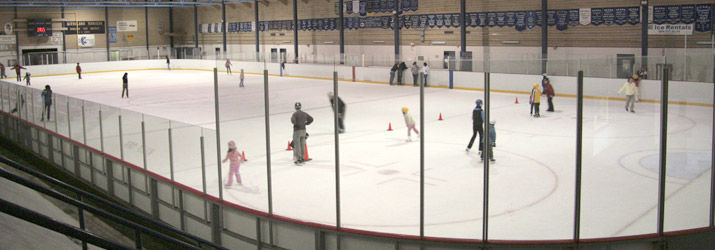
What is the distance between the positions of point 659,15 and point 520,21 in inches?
277

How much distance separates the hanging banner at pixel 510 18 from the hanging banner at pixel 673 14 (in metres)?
7.82

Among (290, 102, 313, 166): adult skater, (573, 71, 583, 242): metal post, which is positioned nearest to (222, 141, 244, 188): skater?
(290, 102, 313, 166): adult skater

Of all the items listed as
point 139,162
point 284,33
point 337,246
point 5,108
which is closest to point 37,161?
point 5,108

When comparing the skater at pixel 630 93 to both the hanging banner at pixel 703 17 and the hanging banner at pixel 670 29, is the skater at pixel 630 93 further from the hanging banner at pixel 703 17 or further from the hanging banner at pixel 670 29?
the hanging banner at pixel 670 29

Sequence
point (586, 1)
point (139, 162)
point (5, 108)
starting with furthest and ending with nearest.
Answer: point (586, 1) < point (5, 108) < point (139, 162)

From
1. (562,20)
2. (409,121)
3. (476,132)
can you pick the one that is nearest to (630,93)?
(476,132)

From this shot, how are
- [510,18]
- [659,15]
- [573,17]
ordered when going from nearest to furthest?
[659,15] → [573,17] → [510,18]

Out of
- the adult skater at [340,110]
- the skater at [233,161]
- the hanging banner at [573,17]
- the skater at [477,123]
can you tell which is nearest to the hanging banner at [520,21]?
the hanging banner at [573,17]

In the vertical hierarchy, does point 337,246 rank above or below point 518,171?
below

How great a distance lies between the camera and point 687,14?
24.9m

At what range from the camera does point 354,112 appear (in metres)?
10.6

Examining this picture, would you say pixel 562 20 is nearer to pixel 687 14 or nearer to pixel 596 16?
pixel 596 16

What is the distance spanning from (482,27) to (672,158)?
27447 mm

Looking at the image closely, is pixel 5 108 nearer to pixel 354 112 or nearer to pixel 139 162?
pixel 139 162
